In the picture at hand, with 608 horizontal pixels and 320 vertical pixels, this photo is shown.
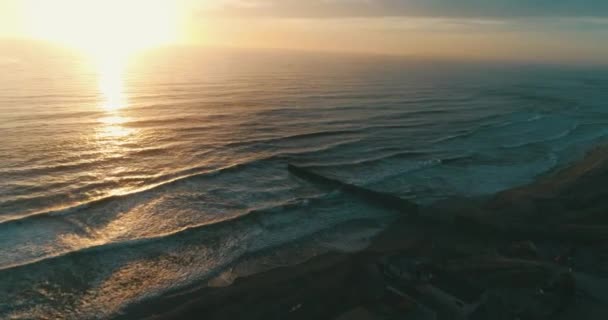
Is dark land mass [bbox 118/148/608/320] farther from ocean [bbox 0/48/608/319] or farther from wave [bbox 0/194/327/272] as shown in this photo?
wave [bbox 0/194/327/272]

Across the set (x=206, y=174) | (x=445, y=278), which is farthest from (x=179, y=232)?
(x=445, y=278)

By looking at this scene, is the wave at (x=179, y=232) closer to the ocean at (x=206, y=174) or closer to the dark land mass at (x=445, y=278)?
the ocean at (x=206, y=174)

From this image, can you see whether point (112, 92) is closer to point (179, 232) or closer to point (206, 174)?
point (206, 174)

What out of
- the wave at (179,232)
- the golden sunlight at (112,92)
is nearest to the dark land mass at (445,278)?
the wave at (179,232)

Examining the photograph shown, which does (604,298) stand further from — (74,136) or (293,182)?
(74,136)

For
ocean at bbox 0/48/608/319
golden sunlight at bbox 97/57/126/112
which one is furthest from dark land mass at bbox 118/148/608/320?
golden sunlight at bbox 97/57/126/112

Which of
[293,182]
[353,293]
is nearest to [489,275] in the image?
[353,293]
